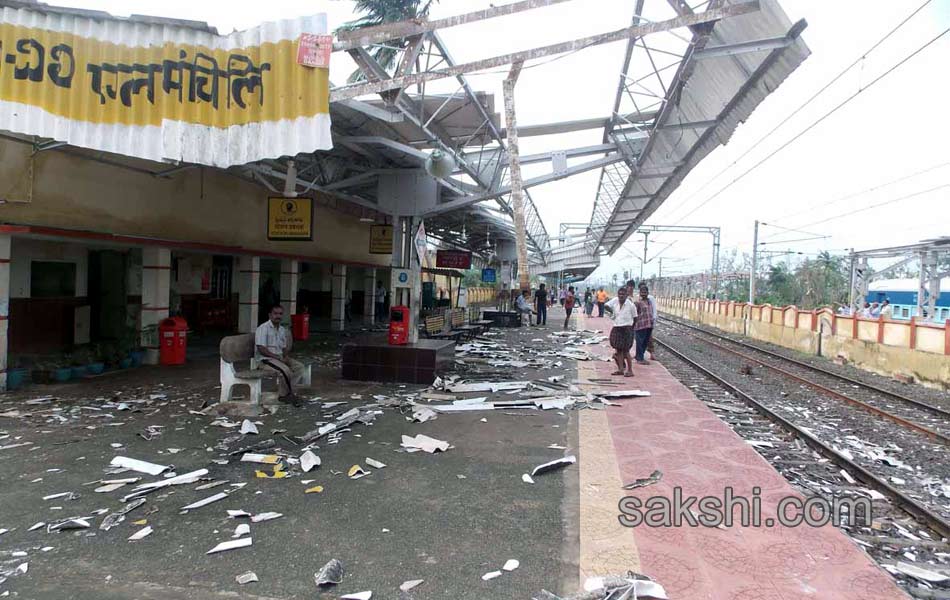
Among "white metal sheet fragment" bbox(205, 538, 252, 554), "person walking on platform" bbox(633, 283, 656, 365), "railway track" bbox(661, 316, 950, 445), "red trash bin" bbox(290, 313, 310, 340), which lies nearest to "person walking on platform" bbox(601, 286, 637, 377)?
"person walking on platform" bbox(633, 283, 656, 365)

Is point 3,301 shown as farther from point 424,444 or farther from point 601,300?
point 601,300

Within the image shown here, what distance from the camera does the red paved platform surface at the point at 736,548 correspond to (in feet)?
11.0

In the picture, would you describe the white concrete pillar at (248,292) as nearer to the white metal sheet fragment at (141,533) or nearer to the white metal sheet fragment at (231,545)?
the white metal sheet fragment at (141,533)

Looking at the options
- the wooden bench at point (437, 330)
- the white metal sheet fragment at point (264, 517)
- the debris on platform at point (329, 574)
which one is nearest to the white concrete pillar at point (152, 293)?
the wooden bench at point (437, 330)

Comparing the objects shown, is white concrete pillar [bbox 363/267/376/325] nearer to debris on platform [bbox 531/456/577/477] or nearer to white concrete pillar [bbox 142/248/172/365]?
white concrete pillar [bbox 142/248/172/365]

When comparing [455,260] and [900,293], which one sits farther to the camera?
[900,293]

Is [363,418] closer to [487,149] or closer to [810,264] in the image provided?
[487,149]

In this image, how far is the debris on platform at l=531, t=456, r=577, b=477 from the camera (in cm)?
529

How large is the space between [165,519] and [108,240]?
763cm

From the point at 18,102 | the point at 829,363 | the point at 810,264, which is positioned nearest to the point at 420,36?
the point at 18,102

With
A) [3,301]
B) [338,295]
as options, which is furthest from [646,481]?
[338,295]

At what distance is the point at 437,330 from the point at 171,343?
6.42 metres

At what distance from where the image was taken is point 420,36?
7.53m

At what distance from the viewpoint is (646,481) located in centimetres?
A: 513
